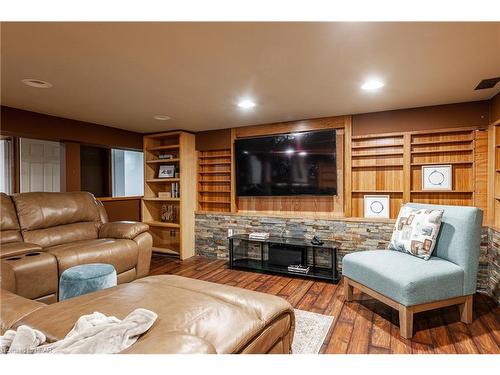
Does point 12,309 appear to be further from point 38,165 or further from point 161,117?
point 38,165

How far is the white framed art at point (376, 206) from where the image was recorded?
133 inches

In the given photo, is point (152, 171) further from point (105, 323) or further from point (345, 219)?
point (105, 323)

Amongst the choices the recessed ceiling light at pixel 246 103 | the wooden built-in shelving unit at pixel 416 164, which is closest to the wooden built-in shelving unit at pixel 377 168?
the wooden built-in shelving unit at pixel 416 164

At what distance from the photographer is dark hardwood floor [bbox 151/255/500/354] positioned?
74.2 inches

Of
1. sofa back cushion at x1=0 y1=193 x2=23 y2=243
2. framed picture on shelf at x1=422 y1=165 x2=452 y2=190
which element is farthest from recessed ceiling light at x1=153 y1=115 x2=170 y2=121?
framed picture on shelf at x1=422 y1=165 x2=452 y2=190

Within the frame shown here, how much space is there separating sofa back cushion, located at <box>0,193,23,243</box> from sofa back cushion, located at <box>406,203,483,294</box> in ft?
13.3

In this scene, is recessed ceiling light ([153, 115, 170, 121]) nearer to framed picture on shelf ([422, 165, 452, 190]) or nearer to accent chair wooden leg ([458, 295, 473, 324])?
framed picture on shelf ([422, 165, 452, 190])

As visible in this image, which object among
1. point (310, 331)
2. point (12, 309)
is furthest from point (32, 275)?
point (310, 331)

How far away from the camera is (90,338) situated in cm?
90

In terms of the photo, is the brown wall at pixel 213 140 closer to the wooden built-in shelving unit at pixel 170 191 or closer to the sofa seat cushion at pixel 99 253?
the wooden built-in shelving unit at pixel 170 191

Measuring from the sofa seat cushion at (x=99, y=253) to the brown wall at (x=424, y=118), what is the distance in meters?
3.10

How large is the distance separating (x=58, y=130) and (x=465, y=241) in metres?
4.57
